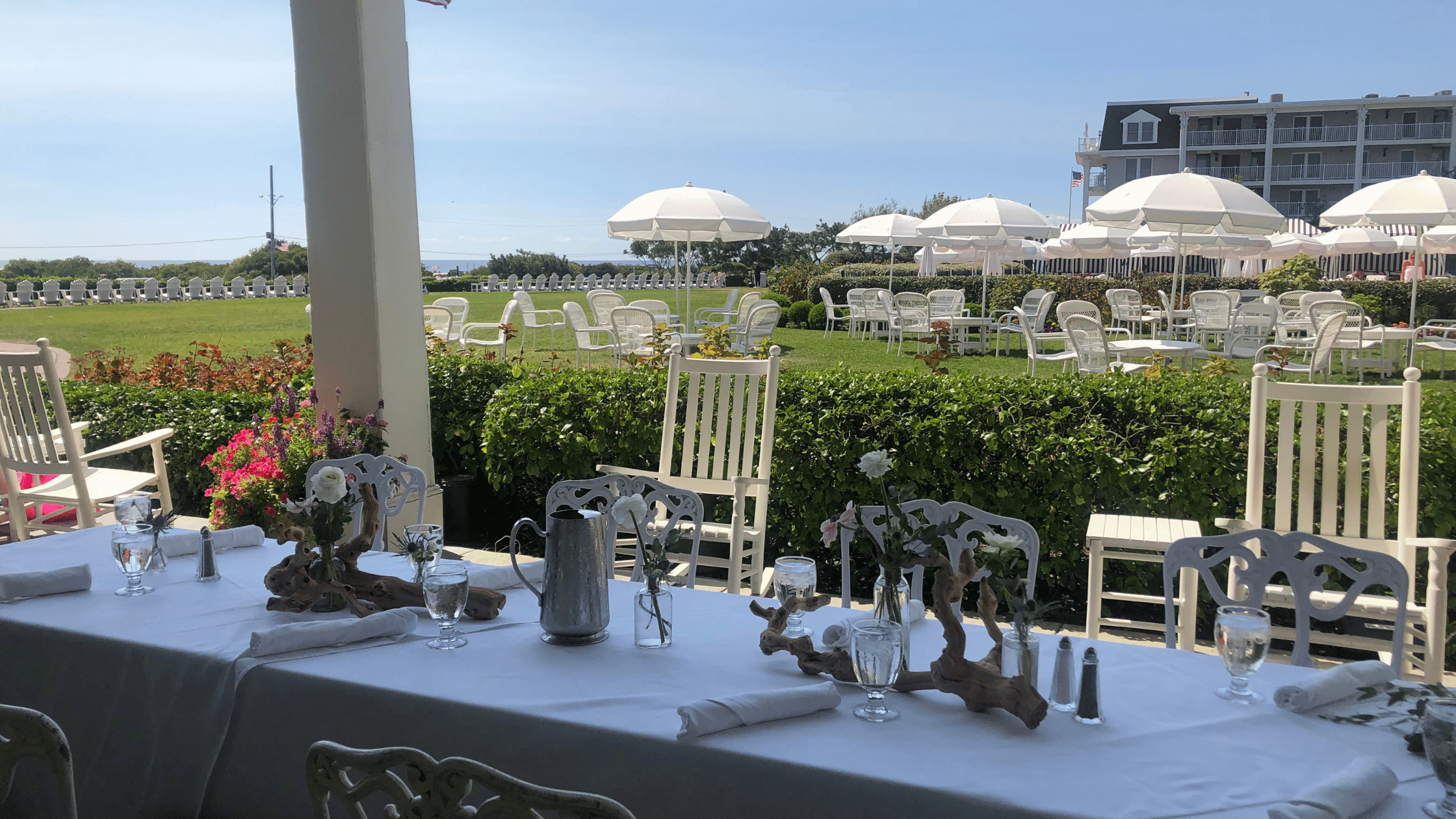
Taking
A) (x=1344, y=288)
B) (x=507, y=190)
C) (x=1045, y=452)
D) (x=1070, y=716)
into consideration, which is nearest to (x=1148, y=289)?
(x=1344, y=288)

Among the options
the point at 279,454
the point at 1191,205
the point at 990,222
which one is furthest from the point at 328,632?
the point at 990,222

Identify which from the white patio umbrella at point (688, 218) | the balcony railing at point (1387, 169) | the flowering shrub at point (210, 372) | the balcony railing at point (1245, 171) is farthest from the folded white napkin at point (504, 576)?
the balcony railing at point (1387, 169)

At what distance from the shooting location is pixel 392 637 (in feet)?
6.47

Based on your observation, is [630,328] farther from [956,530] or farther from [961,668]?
[961,668]

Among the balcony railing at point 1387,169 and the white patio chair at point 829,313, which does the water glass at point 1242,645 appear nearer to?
the white patio chair at point 829,313

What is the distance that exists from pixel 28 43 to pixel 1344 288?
19.2 m

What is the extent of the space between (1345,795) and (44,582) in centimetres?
253

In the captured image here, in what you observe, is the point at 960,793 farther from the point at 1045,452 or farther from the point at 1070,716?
the point at 1045,452

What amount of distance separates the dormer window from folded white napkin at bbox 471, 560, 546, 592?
54.6m

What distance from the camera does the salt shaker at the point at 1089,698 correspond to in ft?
5.08

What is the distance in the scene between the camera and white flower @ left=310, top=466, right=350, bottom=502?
2049 mm

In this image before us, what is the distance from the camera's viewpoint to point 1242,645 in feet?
5.40

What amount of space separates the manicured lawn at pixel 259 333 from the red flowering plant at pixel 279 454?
2.47 metres

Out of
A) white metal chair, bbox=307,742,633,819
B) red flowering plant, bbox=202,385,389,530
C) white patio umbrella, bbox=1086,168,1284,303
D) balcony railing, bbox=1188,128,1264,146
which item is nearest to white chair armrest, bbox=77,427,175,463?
red flowering plant, bbox=202,385,389,530
